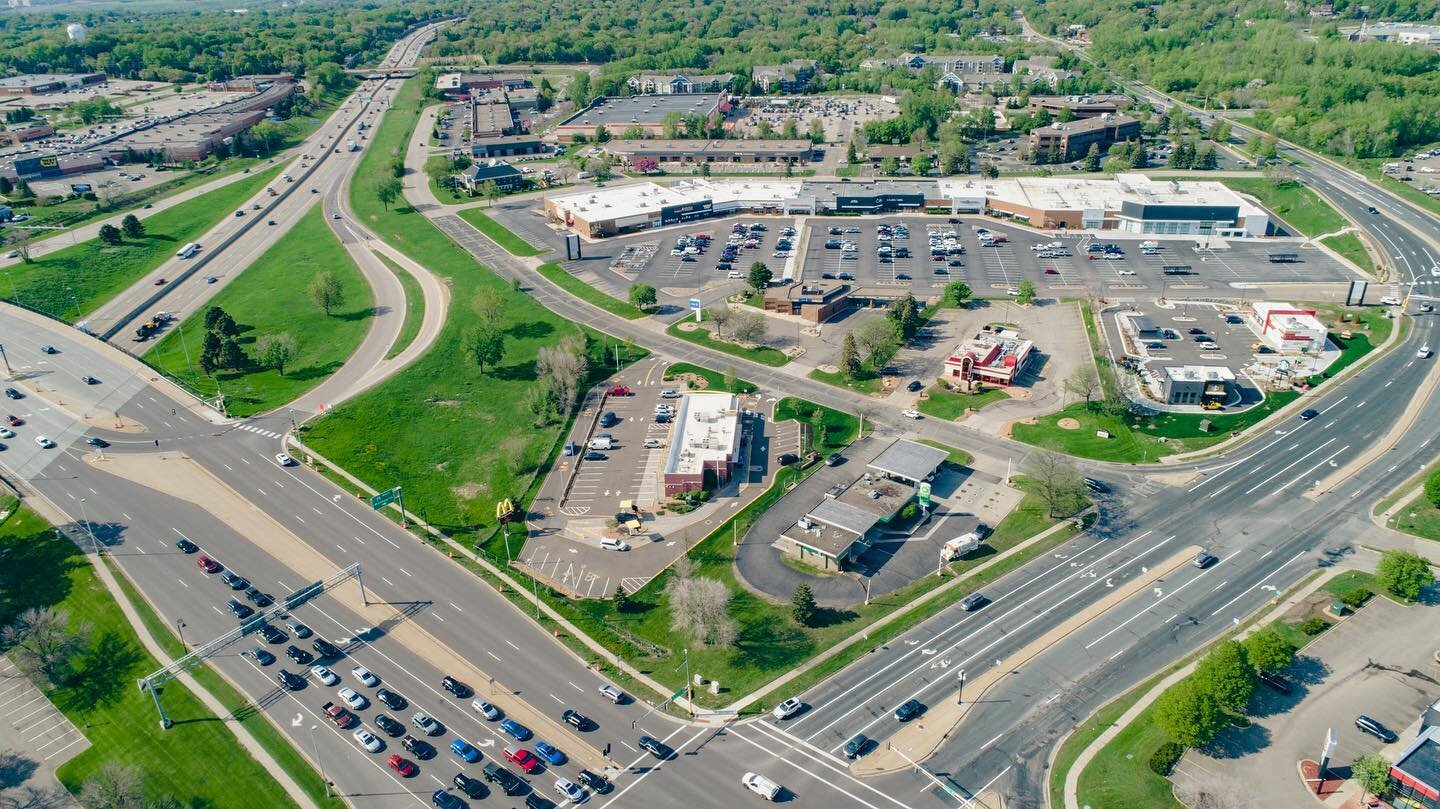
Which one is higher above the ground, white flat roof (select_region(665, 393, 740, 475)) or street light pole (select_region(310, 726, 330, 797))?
white flat roof (select_region(665, 393, 740, 475))

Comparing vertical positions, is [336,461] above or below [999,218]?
below

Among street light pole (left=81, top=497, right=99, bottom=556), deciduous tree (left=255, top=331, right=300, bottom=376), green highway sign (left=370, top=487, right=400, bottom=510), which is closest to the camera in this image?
green highway sign (left=370, top=487, right=400, bottom=510)

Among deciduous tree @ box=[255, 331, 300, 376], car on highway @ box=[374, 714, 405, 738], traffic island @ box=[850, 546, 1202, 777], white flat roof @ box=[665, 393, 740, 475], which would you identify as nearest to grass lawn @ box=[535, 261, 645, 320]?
white flat roof @ box=[665, 393, 740, 475]

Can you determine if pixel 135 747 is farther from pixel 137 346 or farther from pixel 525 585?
pixel 137 346

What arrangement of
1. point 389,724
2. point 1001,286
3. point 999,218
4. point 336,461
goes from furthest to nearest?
point 999,218, point 1001,286, point 336,461, point 389,724

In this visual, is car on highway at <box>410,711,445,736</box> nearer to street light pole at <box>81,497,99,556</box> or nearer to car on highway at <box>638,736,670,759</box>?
car on highway at <box>638,736,670,759</box>

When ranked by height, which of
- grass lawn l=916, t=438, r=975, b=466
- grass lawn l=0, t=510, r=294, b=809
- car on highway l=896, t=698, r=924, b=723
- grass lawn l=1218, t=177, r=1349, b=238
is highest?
grass lawn l=1218, t=177, r=1349, b=238

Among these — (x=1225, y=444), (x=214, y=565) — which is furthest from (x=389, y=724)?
(x=1225, y=444)
